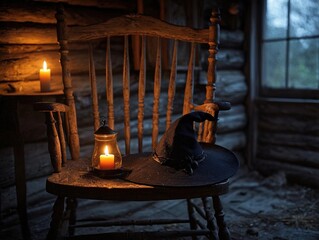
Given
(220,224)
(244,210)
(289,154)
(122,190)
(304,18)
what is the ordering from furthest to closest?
(289,154) < (304,18) < (244,210) < (220,224) < (122,190)

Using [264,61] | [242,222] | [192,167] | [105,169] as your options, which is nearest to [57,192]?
[105,169]

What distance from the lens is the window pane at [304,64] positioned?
10.8 ft

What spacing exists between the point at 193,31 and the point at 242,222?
1417mm

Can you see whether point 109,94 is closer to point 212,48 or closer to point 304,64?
point 212,48

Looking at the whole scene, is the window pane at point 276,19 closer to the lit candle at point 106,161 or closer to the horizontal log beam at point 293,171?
the horizontal log beam at point 293,171

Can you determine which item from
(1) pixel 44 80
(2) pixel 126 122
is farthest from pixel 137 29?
(1) pixel 44 80

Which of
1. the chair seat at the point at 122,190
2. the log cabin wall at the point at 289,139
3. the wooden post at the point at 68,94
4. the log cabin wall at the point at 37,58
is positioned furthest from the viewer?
the log cabin wall at the point at 289,139

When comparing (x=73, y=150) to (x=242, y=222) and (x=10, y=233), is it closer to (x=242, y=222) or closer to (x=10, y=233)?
(x=10, y=233)

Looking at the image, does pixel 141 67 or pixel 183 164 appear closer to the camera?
pixel 183 164

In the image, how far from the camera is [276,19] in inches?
138

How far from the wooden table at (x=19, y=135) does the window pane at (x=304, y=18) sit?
7.43 ft

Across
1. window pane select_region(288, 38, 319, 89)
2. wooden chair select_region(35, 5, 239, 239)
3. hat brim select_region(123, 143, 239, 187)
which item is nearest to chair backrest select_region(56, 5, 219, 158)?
wooden chair select_region(35, 5, 239, 239)

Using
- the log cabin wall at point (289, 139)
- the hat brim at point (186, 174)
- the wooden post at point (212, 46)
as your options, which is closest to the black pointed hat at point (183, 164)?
the hat brim at point (186, 174)

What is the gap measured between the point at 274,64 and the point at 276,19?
16.5 inches
